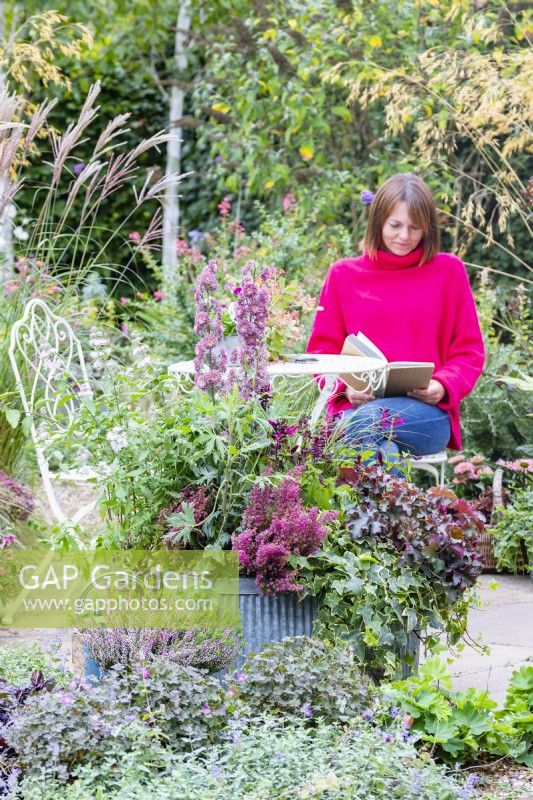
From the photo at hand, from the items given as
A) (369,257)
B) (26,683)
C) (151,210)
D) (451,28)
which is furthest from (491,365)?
(151,210)

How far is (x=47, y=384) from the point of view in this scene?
3.58m

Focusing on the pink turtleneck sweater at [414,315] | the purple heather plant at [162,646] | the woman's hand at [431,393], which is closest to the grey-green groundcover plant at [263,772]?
the purple heather plant at [162,646]

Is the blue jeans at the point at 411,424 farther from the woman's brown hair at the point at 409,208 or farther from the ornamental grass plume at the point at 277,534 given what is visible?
the ornamental grass plume at the point at 277,534

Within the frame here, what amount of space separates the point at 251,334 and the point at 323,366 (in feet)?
2.32

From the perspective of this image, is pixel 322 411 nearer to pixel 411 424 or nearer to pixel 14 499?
pixel 411 424

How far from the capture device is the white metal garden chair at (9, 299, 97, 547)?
3127 mm

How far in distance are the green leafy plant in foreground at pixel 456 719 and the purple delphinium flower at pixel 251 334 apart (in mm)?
795

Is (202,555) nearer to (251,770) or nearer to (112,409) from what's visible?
(112,409)

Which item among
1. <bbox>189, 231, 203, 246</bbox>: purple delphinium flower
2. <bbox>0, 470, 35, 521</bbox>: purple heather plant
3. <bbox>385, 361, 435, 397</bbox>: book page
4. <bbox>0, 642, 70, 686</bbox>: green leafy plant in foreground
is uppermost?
<bbox>189, 231, 203, 246</bbox>: purple delphinium flower

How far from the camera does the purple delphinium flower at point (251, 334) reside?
2902 millimetres

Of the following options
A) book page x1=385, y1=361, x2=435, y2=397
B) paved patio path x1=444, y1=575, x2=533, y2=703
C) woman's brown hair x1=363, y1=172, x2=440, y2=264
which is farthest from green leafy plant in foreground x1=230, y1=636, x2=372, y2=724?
woman's brown hair x1=363, y1=172, x2=440, y2=264

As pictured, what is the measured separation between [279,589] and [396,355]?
1565 millimetres

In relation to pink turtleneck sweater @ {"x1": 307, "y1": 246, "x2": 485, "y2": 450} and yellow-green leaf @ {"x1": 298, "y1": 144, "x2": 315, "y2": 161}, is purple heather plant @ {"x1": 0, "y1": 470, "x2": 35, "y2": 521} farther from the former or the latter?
yellow-green leaf @ {"x1": 298, "y1": 144, "x2": 315, "y2": 161}

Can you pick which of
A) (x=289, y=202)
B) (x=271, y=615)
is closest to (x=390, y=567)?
(x=271, y=615)
